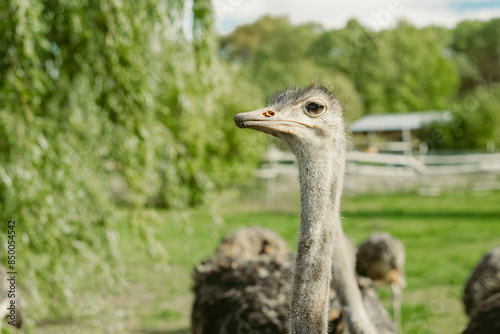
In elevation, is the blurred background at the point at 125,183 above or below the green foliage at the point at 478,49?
below

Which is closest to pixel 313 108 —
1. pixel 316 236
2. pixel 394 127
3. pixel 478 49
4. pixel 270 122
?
pixel 270 122

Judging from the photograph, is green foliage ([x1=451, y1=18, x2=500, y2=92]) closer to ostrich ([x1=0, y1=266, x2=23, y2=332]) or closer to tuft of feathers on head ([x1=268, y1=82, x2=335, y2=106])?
ostrich ([x1=0, y1=266, x2=23, y2=332])

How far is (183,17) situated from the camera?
4371 millimetres

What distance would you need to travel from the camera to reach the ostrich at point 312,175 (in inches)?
73.8

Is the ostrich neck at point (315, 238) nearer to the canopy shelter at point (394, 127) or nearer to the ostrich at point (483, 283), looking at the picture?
the ostrich at point (483, 283)

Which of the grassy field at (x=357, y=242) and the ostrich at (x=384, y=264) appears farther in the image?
the grassy field at (x=357, y=242)

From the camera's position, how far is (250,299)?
3.26 meters

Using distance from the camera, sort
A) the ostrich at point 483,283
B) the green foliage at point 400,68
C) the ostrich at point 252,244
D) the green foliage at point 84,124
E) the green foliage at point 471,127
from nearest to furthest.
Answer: the green foliage at point 84,124, the ostrich at point 483,283, the ostrich at point 252,244, the green foliage at point 400,68, the green foliage at point 471,127

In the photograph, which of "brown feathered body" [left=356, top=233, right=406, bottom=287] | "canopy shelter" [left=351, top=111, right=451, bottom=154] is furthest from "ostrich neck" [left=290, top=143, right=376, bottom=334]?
"canopy shelter" [left=351, top=111, right=451, bottom=154]

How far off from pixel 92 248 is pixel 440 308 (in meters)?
3.57

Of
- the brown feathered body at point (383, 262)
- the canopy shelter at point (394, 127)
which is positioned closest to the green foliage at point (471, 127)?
the canopy shelter at point (394, 127)

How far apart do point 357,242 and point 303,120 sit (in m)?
7.20

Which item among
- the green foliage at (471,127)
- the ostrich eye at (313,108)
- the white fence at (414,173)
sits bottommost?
the ostrich eye at (313,108)

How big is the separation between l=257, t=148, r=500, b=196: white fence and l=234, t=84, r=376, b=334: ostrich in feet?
42.5
